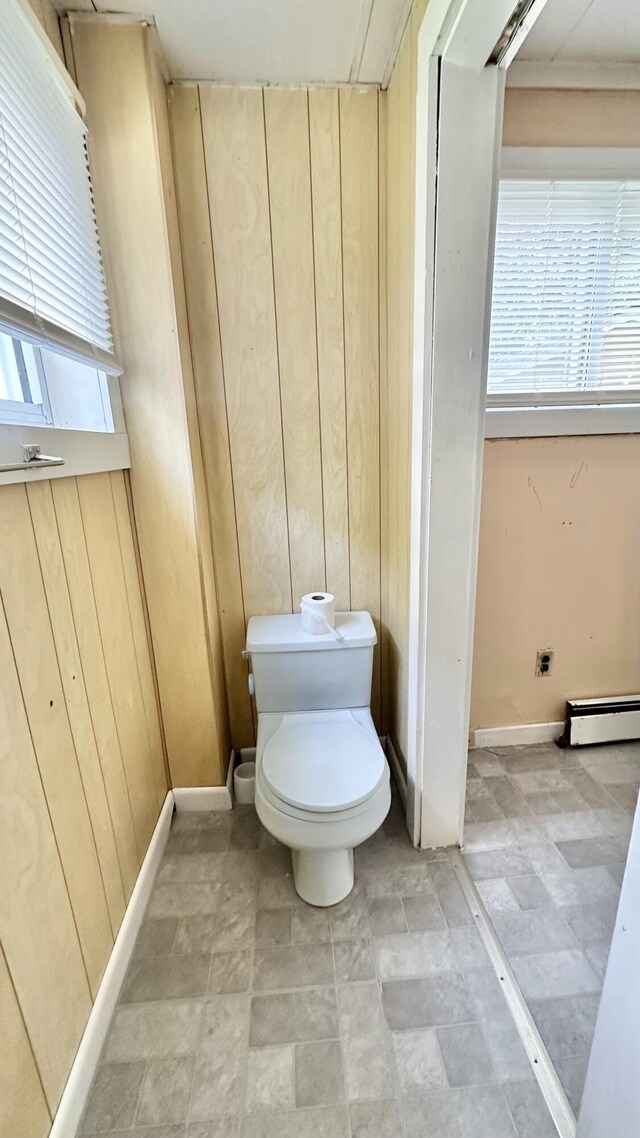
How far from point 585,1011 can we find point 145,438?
5.89 ft

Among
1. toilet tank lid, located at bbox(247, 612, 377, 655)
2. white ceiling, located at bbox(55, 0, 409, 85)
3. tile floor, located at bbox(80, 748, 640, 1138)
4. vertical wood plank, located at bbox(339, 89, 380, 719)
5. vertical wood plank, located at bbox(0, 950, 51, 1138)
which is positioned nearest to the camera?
vertical wood plank, located at bbox(0, 950, 51, 1138)

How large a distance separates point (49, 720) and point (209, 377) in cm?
111

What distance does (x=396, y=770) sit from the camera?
178 cm

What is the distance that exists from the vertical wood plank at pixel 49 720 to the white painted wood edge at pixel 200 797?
1.90ft

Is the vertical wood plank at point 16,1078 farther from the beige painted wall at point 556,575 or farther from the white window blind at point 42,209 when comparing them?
the beige painted wall at point 556,575

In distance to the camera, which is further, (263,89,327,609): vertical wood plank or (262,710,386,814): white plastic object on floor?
(263,89,327,609): vertical wood plank

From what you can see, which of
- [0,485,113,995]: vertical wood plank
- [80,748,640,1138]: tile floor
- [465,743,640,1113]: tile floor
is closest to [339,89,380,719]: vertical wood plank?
[465,743,640,1113]: tile floor

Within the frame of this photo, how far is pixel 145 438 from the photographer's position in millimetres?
1393

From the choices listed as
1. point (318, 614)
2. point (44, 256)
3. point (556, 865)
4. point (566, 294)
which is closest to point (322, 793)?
point (318, 614)

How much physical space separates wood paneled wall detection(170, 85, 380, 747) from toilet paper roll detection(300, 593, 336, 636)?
0.18m

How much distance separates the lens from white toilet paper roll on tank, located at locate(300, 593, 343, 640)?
61.5 inches

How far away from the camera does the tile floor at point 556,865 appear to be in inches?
44.2

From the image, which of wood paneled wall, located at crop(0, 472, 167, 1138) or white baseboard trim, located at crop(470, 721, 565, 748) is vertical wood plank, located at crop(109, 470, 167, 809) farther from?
white baseboard trim, located at crop(470, 721, 565, 748)

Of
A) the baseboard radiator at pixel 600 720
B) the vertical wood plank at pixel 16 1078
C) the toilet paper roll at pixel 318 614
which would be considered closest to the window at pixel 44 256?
the toilet paper roll at pixel 318 614
